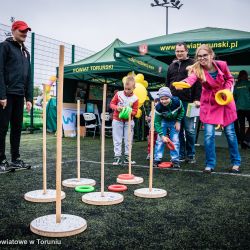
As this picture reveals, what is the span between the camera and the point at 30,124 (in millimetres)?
12516

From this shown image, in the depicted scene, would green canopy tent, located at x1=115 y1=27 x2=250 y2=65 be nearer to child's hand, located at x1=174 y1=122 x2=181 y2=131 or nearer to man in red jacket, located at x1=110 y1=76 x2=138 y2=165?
man in red jacket, located at x1=110 y1=76 x2=138 y2=165

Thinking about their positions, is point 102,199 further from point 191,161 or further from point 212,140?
point 191,161

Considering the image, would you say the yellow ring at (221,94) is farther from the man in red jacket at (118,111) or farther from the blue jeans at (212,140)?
the man in red jacket at (118,111)

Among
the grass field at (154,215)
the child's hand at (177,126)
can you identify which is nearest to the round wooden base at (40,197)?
the grass field at (154,215)

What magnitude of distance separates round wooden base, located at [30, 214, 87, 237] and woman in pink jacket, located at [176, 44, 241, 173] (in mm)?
2649

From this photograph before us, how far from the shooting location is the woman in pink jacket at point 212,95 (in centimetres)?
449

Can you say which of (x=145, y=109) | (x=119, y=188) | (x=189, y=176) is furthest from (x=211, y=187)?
(x=145, y=109)

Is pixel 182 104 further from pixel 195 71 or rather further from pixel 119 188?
pixel 119 188

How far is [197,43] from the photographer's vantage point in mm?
6047

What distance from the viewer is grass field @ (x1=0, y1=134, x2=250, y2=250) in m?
2.01

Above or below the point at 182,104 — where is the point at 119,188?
below

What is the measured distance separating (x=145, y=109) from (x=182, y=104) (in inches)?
197

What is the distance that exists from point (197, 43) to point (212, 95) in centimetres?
176

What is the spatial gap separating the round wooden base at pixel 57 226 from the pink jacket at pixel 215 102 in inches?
109
